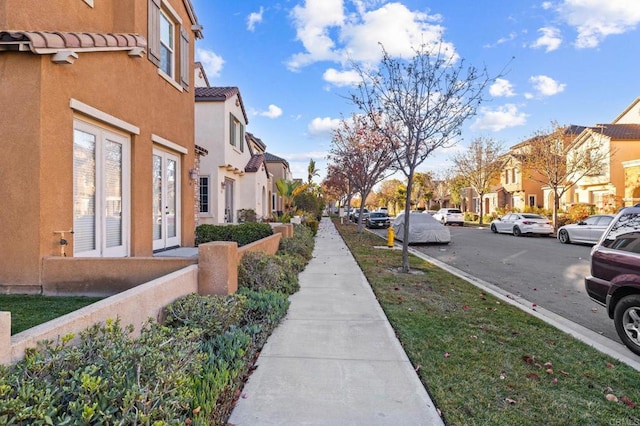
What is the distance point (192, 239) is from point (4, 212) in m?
5.91

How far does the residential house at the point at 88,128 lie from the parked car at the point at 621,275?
8063 millimetres

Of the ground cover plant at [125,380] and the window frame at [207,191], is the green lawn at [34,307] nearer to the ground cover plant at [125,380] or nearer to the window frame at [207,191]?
the ground cover plant at [125,380]

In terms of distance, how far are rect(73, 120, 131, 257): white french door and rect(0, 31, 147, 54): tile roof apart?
1.22 m

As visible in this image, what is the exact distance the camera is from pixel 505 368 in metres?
4.18

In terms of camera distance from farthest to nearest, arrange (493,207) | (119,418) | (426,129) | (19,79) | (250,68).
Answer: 1. (493,207)
2. (250,68)
3. (426,129)
4. (19,79)
5. (119,418)

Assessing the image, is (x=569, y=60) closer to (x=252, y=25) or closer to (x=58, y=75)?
(x=252, y=25)

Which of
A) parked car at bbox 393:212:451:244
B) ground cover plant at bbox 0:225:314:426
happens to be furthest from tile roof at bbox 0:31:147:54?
parked car at bbox 393:212:451:244

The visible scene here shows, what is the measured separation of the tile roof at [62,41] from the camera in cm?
495

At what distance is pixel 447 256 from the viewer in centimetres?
1429

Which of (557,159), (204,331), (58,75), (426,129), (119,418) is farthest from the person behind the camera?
(557,159)

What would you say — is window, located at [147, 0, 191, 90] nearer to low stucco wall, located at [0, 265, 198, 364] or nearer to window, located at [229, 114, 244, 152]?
low stucco wall, located at [0, 265, 198, 364]

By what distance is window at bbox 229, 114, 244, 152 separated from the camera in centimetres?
1728

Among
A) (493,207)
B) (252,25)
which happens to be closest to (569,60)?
(252,25)

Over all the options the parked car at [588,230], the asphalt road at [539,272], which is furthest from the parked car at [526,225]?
the asphalt road at [539,272]
